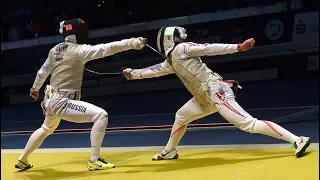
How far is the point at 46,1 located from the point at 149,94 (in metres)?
3.41

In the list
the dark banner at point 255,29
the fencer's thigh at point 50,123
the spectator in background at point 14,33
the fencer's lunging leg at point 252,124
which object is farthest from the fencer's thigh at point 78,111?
the spectator in background at point 14,33

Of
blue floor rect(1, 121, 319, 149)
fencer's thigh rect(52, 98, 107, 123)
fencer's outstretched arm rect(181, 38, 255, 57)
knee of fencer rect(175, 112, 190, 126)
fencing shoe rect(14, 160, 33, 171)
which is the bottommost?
blue floor rect(1, 121, 319, 149)

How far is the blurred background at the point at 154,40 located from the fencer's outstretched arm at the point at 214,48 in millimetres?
5027

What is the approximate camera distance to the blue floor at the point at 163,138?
511 centimetres

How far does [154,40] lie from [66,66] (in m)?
6.65

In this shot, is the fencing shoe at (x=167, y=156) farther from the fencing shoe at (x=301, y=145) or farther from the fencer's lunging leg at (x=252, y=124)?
the fencing shoe at (x=301, y=145)

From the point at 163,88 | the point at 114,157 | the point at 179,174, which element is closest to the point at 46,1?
the point at 163,88

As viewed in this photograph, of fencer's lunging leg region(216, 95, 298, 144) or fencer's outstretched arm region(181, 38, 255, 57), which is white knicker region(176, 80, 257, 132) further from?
fencer's outstretched arm region(181, 38, 255, 57)

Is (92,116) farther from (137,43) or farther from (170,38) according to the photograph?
(170,38)

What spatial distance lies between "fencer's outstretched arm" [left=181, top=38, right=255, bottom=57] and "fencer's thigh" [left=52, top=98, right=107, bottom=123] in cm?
86

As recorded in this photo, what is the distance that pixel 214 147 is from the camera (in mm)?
4684

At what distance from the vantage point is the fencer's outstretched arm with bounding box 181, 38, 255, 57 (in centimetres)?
358

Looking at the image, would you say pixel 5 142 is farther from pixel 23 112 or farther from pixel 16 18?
pixel 16 18

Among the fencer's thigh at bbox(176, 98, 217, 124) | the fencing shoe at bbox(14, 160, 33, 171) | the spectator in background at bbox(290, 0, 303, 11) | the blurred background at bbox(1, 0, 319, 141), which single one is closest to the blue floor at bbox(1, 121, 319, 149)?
the fencer's thigh at bbox(176, 98, 217, 124)
